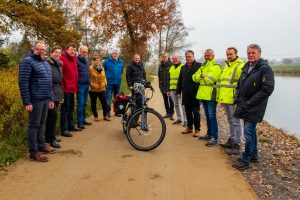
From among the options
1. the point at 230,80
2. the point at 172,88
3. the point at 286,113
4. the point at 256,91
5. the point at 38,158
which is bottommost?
the point at 286,113

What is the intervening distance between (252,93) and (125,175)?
2.40m

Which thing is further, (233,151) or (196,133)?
(196,133)

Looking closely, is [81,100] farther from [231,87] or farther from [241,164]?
[241,164]

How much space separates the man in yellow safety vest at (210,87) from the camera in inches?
283

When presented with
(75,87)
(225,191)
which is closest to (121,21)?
(75,87)

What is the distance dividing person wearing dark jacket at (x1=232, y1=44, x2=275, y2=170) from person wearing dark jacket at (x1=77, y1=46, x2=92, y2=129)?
13.0 feet

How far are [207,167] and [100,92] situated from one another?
15.0ft

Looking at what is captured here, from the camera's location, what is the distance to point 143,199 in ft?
14.1

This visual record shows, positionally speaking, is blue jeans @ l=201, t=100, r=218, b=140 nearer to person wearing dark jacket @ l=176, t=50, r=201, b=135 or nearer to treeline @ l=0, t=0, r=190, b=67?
person wearing dark jacket @ l=176, t=50, r=201, b=135

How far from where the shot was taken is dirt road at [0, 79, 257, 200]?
449cm

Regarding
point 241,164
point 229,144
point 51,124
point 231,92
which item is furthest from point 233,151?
point 51,124

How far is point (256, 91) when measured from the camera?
5574 millimetres

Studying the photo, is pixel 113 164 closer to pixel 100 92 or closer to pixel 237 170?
pixel 237 170

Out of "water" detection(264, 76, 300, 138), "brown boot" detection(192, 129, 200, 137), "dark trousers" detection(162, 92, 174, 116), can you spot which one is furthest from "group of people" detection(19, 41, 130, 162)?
"water" detection(264, 76, 300, 138)
